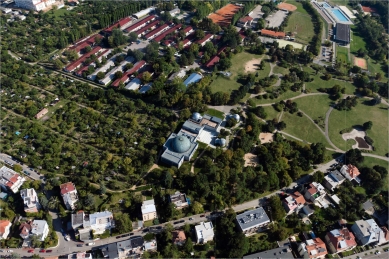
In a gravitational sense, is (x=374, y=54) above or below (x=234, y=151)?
above

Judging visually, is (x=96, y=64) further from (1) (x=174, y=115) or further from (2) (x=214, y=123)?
(2) (x=214, y=123)

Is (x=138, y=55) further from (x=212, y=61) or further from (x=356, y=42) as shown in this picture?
(x=356, y=42)

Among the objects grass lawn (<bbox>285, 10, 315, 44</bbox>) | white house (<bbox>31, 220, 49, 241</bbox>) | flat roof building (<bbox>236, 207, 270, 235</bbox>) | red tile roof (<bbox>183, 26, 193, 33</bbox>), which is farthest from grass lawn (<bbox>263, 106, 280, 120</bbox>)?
white house (<bbox>31, 220, 49, 241</bbox>)

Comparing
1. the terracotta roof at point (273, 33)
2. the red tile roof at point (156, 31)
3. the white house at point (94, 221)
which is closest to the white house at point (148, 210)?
the white house at point (94, 221)

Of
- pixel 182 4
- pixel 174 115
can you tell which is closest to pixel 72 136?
pixel 174 115

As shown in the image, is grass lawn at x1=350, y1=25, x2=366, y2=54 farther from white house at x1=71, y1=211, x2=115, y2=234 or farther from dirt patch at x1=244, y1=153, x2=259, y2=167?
white house at x1=71, y1=211, x2=115, y2=234

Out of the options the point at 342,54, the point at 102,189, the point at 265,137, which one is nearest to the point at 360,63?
the point at 342,54
